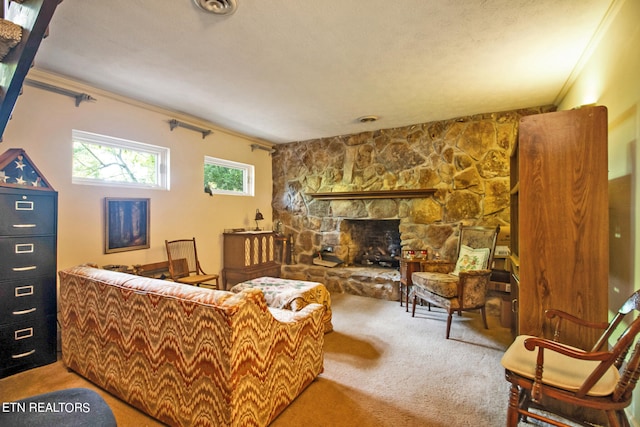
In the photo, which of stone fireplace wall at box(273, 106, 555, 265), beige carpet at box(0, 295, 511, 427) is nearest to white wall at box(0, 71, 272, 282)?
stone fireplace wall at box(273, 106, 555, 265)

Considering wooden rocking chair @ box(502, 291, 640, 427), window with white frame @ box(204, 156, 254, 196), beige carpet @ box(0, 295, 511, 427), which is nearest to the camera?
wooden rocking chair @ box(502, 291, 640, 427)

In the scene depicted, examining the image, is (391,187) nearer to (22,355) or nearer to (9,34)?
(9,34)

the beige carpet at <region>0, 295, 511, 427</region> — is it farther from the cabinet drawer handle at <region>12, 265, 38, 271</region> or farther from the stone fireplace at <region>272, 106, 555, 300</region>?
the stone fireplace at <region>272, 106, 555, 300</region>

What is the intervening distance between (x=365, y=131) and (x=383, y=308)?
254 cm

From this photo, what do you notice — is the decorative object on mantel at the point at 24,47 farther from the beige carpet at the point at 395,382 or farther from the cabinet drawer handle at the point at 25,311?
the cabinet drawer handle at the point at 25,311

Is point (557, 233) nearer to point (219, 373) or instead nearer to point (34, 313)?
point (219, 373)

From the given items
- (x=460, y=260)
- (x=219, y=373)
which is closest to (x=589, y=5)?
(x=460, y=260)

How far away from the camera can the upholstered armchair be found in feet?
9.45

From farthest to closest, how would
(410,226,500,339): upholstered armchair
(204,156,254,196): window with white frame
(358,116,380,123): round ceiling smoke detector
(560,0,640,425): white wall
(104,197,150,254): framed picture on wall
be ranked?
(204,156,254,196): window with white frame, (358,116,380,123): round ceiling smoke detector, (104,197,150,254): framed picture on wall, (410,226,500,339): upholstered armchair, (560,0,640,425): white wall

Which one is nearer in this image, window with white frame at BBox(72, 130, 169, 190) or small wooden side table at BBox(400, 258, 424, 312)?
window with white frame at BBox(72, 130, 169, 190)

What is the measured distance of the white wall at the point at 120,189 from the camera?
257 cm

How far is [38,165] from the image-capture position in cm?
256

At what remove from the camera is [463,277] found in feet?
9.35

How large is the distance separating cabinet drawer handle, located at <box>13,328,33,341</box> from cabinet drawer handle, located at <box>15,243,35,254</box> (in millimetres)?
571
